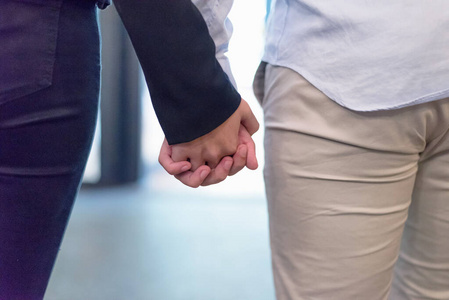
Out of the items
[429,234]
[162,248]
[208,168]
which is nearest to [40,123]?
[208,168]

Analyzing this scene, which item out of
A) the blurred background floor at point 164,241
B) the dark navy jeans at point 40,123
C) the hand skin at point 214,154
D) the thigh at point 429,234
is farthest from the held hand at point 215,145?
the blurred background floor at point 164,241

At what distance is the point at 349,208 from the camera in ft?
2.05

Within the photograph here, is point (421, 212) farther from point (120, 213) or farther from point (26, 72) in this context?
point (120, 213)

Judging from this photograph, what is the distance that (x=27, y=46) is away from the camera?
59 centimetres

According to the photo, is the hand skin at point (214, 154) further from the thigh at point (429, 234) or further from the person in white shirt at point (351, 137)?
the thigh at point (429, 234)

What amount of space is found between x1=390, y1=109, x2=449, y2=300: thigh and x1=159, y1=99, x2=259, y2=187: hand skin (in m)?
0.24

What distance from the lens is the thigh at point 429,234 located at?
0.65m

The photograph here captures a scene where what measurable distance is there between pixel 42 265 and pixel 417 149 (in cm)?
55

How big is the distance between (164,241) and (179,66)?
1804 millimetres

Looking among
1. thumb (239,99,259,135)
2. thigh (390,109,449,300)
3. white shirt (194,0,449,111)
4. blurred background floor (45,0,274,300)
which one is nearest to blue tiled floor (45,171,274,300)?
blurred background floor (45,0,274,300)

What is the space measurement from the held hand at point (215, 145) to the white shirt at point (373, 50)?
0.10 meters

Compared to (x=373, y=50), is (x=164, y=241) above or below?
below

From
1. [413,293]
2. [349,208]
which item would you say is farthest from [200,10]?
[413,293]

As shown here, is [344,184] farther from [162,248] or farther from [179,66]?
[162,248]
